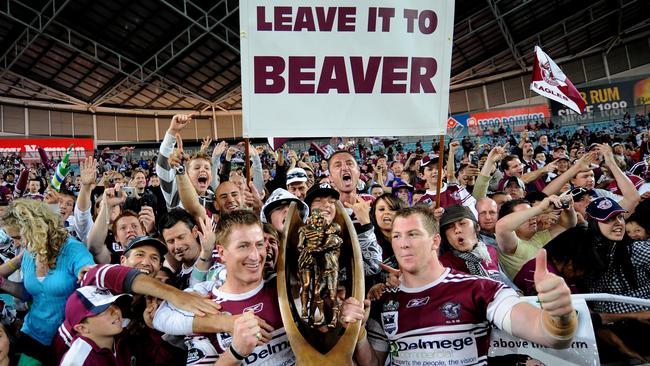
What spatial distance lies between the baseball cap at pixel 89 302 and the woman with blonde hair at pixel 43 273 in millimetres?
456

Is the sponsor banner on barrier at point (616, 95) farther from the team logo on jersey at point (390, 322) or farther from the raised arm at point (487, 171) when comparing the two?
the team logo on jersey at point (390, 322)

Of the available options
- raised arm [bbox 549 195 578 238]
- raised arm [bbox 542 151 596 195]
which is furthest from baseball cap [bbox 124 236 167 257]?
raised arm [bbox 542 151 596 195]

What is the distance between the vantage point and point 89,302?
219cm

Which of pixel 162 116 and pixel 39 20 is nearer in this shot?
pixel 39 20

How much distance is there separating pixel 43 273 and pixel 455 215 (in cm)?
264

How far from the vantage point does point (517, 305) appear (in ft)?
5.90

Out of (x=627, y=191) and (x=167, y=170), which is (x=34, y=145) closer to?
(x=167, y=170)

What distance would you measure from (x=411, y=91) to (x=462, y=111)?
95.6 feet

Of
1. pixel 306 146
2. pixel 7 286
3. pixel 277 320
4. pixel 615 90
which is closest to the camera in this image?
pixel 277 320

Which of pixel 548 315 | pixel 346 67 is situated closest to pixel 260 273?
pixel 548 315

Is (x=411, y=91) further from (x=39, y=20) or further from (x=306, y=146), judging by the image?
(x=39, y=20)

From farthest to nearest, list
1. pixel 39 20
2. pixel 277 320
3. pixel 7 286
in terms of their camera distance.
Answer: pixel 39 20
pixel 7 286
pixel 277 320

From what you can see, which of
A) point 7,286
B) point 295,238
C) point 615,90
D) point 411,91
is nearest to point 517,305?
point 295,238

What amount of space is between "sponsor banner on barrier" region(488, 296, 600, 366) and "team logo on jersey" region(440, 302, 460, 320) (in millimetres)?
197
